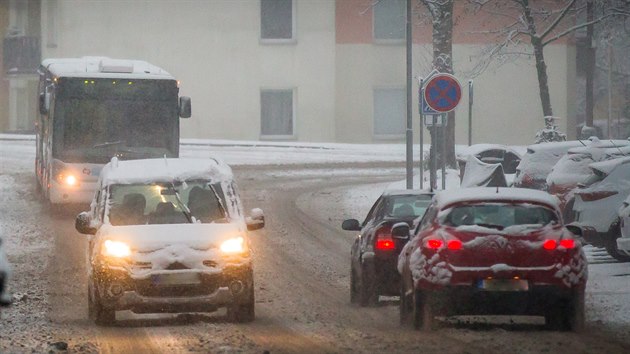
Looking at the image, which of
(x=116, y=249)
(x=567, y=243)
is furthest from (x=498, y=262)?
(x=116, y=249)

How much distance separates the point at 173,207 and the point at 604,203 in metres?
8.08

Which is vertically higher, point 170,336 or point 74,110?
point 74,110

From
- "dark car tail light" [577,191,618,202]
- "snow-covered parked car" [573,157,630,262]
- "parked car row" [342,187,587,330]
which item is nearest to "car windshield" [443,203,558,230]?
"parked car row" [342,187,587,330]

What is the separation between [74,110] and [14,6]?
103 feet

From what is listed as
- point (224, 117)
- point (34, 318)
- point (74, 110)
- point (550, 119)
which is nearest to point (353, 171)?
point (550, 119)

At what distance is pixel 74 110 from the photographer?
96.0ft

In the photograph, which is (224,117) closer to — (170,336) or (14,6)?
(14,6)

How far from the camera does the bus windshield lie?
29.2 metres

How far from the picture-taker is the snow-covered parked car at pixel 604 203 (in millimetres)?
21797

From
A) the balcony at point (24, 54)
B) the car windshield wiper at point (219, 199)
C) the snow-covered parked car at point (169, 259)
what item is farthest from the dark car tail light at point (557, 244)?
the balcony at point (24, 54)

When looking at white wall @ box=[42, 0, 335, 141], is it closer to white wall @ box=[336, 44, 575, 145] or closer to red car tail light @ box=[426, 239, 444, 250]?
white wall @ box=[336, 44, 575, 145]

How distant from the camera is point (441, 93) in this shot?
2395cm

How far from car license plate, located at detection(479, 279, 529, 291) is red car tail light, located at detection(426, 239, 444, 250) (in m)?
0.51

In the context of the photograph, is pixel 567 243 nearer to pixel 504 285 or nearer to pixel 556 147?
pixel 504 285
